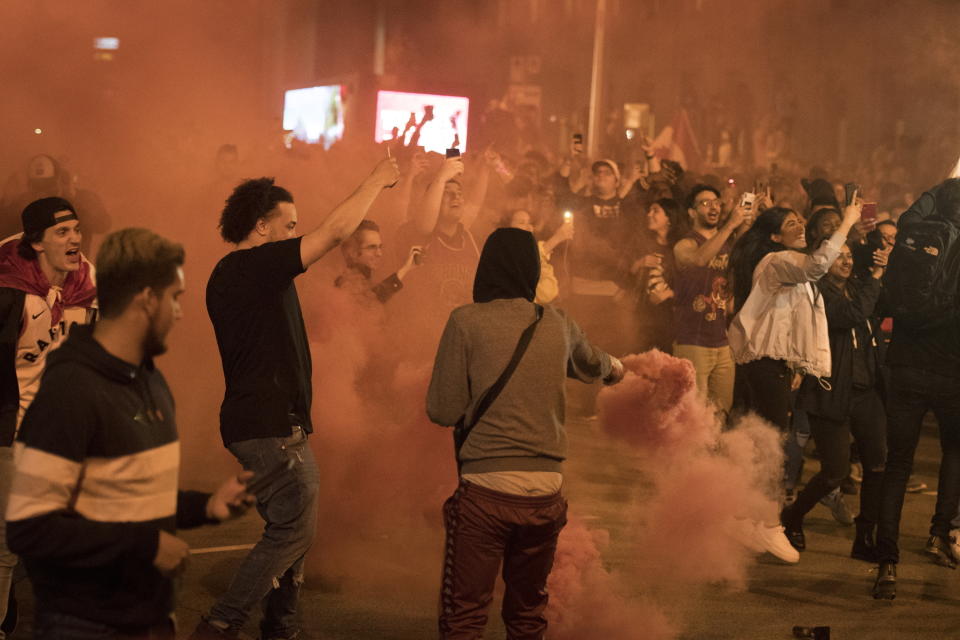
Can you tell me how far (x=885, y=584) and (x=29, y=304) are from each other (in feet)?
12.8

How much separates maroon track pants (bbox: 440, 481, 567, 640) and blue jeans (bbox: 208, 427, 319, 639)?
0.65m

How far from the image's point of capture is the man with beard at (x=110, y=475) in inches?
90.4

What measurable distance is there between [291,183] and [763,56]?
6.22 m

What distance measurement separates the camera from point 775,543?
590cm

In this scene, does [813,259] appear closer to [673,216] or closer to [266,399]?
[673,216]

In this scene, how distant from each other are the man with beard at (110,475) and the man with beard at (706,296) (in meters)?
4.74

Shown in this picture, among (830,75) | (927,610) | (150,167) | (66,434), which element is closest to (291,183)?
(150,167)

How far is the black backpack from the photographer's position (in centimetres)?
559

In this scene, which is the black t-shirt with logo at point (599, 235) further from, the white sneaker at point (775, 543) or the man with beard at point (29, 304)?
the man with beard at point (29, 304)

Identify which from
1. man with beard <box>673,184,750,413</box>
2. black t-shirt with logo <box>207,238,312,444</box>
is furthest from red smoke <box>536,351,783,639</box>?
man with beard <box>673,184,750,413</box>

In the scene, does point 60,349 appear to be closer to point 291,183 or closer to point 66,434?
point 66,434

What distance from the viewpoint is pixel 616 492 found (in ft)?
23.2

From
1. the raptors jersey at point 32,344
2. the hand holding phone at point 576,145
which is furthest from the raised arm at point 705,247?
the raptors jersey at point 32,344

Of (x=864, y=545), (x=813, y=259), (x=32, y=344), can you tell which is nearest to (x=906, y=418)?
(x=864, y=545)
